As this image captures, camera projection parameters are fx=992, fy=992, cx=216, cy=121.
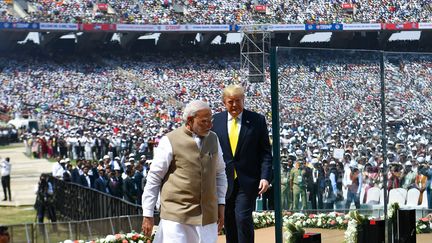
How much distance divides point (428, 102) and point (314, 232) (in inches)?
66.5

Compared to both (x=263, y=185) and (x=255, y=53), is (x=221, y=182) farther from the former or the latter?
(x=255, y=53)

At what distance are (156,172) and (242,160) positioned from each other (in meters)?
1.68

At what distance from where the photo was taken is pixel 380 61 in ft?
25.5

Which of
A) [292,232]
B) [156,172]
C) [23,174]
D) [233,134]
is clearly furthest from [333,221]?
[23,174]

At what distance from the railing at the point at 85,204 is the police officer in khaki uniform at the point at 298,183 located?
608 cm

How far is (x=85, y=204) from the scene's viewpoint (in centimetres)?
1630

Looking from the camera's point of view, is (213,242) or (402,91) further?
(402,91)

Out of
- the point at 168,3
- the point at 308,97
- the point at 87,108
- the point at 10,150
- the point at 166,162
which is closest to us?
the point at 166,162

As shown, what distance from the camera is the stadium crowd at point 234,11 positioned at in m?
57.6

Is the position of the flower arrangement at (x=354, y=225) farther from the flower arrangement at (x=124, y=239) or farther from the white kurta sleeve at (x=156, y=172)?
the flower arrangement at (x=124, y=239)

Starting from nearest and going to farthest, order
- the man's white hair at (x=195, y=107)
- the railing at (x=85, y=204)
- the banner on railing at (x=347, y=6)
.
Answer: the man's white hair at (x=195, y=107)
the railing at (x=85, y=204)
the banner on railing at (x=347, y=6)

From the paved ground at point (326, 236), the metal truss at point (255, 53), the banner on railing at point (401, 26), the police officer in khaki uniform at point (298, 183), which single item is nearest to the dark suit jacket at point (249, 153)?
the police officer in khaki uniform at point (298, 183)

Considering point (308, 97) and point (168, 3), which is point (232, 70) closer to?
point (168, 3)

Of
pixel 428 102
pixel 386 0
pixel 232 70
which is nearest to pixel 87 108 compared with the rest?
pixel 232 70
